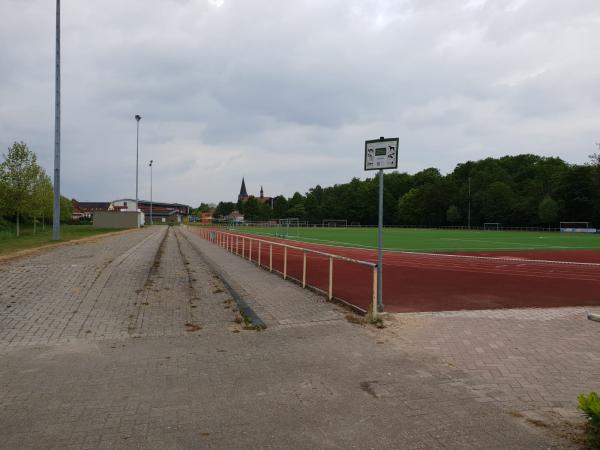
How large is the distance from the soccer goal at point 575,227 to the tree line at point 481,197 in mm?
1570

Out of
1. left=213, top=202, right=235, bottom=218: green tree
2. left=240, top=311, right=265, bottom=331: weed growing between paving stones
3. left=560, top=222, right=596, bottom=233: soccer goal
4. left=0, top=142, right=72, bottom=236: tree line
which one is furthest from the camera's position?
left=213, top=202, right=235, bottom=218: green tree

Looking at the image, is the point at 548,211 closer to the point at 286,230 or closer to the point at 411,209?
the point at 411,209

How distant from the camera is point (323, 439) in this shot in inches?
131

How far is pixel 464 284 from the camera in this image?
453 inches

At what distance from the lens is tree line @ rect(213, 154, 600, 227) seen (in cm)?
7138

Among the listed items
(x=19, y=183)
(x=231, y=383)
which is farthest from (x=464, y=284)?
(x=19, y=183)

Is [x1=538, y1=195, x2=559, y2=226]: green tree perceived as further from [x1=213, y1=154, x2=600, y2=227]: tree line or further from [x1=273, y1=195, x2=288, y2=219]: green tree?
[x1=273, y1=195, x2=288, y2=219]: green tree

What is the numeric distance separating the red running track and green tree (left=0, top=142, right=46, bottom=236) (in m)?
26.2

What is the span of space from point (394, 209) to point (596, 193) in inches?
1975

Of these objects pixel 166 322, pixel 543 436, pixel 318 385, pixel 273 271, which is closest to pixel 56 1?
pixel 273 271

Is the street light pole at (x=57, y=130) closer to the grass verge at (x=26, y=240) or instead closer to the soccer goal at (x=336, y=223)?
the grass verge at (x=26, y=240)

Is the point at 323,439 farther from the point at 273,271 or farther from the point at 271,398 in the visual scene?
the point at 273,271

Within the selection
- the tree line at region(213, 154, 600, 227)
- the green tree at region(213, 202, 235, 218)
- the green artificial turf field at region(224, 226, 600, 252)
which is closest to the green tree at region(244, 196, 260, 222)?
the tree line at region(213, 154, 600, 227)

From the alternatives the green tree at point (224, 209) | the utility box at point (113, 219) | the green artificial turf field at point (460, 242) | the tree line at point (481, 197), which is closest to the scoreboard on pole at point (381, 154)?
the green artificial turf field at point (460, 242)
